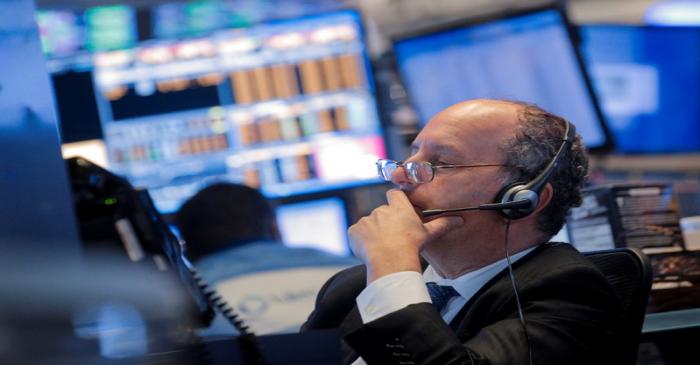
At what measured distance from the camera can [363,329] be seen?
52.6 inches

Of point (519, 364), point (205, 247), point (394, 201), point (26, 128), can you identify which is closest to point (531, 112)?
point (394, 201)

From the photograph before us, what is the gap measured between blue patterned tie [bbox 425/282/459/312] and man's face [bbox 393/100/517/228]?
11 centimetres

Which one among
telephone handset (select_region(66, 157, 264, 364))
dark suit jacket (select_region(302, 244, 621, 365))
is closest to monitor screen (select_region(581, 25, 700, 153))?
dark suit jacket (select_region(302, 244, 621, 365))

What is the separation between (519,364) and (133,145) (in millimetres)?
3057

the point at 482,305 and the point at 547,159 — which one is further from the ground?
the point at 547,159

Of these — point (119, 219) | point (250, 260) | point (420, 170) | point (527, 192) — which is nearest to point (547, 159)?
point (527, 192)

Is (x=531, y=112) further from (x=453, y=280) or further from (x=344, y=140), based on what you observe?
(x=344, y=140)

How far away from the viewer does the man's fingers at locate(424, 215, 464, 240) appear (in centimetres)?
151

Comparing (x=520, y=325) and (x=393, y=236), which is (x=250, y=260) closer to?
(x=393, y=236)

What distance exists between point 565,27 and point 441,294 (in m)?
2.21

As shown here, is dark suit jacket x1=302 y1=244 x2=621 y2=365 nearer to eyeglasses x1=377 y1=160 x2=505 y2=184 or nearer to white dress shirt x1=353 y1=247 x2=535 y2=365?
white dress shirt x1=353 y1=247 x2=535 y2=365

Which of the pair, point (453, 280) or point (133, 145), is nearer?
point (453, 280)

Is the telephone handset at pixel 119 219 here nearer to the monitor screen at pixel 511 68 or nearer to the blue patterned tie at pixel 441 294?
the blue patterned tie at pixel 441 294

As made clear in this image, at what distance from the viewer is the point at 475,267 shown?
159 cm
